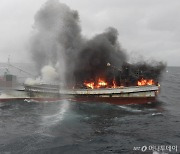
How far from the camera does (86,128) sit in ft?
168

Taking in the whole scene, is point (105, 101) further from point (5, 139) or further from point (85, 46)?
point (5, 139)

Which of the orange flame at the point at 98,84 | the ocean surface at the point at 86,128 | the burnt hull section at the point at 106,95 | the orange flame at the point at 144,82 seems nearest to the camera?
the ocean surface at the point at 86,128

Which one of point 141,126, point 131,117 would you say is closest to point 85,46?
point 131,117

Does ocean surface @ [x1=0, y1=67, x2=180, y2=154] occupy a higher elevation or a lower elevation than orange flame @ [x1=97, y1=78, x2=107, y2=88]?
lower

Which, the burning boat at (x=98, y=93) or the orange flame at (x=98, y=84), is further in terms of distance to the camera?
the orange flame at (x=98, y=84)

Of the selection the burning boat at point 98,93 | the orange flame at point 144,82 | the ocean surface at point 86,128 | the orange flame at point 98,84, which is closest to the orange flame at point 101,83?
the orange flame at point 98,84

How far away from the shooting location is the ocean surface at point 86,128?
Answer: 40.9 m

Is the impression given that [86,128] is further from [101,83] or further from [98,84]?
[101,83]

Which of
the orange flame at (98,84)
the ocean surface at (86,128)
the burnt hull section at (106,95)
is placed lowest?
the ocean surface at (86,128)

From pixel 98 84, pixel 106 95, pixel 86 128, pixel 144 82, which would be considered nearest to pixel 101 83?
pixel 98 84

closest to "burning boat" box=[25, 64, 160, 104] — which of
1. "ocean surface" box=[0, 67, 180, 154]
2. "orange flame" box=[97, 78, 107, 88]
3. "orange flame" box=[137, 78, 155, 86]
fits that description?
"ocean surface" box=[0, 67, 180, 154]

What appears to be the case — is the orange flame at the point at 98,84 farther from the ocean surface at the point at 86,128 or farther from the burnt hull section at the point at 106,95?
the ocean surface at the point at 86,128

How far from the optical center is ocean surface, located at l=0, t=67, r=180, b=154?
1612 inches

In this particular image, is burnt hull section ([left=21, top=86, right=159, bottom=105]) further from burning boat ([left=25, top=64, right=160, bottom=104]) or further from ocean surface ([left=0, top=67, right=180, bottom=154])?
ocean surface ([left=0, top=67, right=180, bottom=154])
